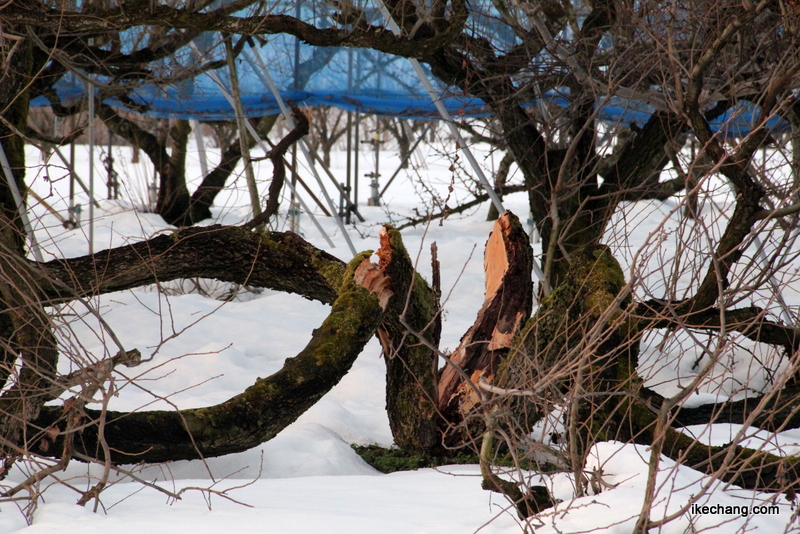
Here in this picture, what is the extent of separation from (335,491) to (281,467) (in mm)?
862

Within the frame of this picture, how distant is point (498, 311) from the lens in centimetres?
418

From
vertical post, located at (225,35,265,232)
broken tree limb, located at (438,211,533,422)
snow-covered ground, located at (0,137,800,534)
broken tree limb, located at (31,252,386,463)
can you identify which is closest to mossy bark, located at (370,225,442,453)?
broken tree limb, located at (438,211,533,422)

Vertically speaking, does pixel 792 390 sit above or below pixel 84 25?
below

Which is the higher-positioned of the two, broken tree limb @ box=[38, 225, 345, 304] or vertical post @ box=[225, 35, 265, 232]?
vertical post @ box=[225, 35, 265, 232]

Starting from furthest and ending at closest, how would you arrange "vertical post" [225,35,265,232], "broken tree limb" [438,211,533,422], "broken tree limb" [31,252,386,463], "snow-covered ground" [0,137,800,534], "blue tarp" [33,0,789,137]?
1. "blue tarp" [33,0,789,137]
2. "vertical post" [225,35,265,232]
3. "broken tree limb" [438,211,533,422]
4. "broken tree limb" [31,252,386,463]
5. "snow-covered ground" [0,137,800,534]

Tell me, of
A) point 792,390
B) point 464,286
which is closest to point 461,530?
point 792,390

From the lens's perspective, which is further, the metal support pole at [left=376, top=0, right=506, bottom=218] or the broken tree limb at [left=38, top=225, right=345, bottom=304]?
the metal support pole at [left=376, top=0, right=506, bottom=218]

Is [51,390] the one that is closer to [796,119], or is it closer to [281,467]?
[281,467]

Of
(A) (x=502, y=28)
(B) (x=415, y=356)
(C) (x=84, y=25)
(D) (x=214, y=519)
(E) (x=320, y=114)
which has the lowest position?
(D) (x=214, y=519)

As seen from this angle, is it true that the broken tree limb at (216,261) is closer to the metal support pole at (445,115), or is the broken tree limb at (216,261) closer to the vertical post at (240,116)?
the metal support pole at (445,115)

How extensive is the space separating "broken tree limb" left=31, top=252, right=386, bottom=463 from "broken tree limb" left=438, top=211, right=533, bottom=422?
87cm

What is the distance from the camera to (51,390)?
8.47 feet

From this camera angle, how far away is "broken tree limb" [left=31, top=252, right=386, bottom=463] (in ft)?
10.9

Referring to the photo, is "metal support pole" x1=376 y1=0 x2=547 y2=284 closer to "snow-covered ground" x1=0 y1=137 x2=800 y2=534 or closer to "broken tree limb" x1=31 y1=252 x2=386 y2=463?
"snow-covered ground" x1=0 y1=137 x2=800 y2=534
